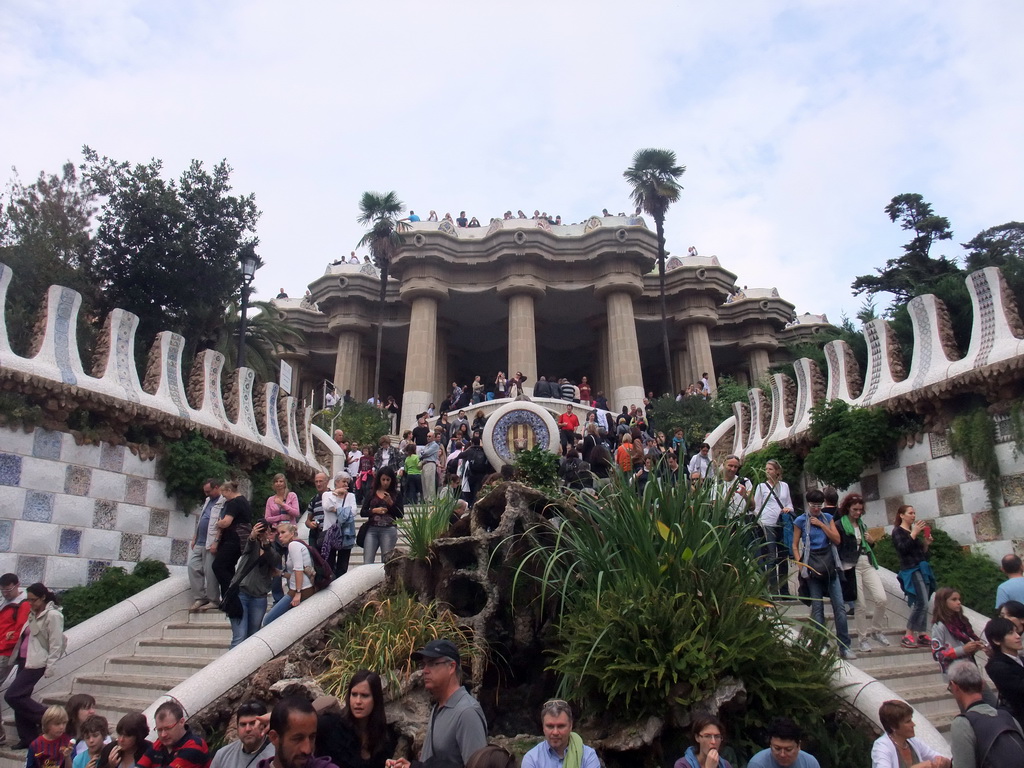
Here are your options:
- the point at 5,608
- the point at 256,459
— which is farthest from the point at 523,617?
the point at 256,459

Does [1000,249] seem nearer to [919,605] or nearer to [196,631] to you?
[919,605]

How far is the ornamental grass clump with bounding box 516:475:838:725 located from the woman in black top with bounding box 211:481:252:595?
11.6ft

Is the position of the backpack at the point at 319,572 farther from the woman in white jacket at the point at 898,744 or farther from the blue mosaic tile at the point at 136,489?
the woman in white jacket at the point at 898,744

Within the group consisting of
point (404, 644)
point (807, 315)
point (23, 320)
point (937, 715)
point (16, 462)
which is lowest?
point (937, 715)

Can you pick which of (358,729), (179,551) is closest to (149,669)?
(179,551)

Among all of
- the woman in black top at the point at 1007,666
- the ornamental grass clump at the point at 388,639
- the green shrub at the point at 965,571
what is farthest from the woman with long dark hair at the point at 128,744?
the green shrub at the point at 965,571

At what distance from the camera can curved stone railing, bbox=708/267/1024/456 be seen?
10.2 m

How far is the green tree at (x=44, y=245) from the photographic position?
675 inches

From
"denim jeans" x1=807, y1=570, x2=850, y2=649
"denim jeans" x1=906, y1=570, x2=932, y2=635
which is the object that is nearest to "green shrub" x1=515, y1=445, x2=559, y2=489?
"denim jeans" x1=807, y1=570, x2=850, y2=649

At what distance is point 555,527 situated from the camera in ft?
25.8

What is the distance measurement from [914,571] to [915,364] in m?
4.73

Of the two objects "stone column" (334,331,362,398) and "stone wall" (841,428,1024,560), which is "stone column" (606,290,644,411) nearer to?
"stone column" (334,331,362,398)

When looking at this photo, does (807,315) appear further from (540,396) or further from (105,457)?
(105,457)

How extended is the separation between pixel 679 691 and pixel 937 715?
2632 millimetres
